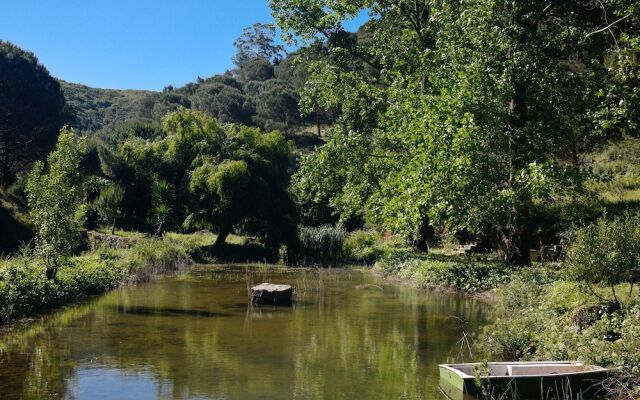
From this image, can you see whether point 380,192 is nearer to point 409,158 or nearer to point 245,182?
point 409,158

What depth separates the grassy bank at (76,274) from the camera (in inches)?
643

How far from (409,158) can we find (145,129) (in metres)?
35.6

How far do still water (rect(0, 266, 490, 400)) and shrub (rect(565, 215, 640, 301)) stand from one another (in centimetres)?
335

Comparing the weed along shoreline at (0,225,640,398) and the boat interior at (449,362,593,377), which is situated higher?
the weed along shoreline at (0,225,640,398)

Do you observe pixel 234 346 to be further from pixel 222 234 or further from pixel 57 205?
pixel 222 234

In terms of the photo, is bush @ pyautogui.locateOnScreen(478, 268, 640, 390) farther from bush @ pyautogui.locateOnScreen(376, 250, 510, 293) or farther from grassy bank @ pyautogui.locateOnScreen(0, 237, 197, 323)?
grassy bank @ pyautogui.locateOnScreen(0, 237, 197, 323)

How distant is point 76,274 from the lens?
2036cm

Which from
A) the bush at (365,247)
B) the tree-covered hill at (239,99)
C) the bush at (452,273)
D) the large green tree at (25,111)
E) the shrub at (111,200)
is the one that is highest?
the tree-covered hill at (239,99)

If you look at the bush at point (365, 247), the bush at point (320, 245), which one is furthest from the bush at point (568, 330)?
the bush at point (320, 245)

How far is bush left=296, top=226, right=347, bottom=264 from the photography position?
35.9m

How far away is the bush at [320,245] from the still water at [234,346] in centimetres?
1346

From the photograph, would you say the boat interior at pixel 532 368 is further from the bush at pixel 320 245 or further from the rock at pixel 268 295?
the bush at pixel 320 245

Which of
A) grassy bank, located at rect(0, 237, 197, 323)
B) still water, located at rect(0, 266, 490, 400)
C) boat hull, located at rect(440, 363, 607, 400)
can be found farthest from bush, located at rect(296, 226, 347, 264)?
boat hull, located at rect(440, 363, 607, 400)

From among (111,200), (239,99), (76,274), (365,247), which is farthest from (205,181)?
(239,99)
